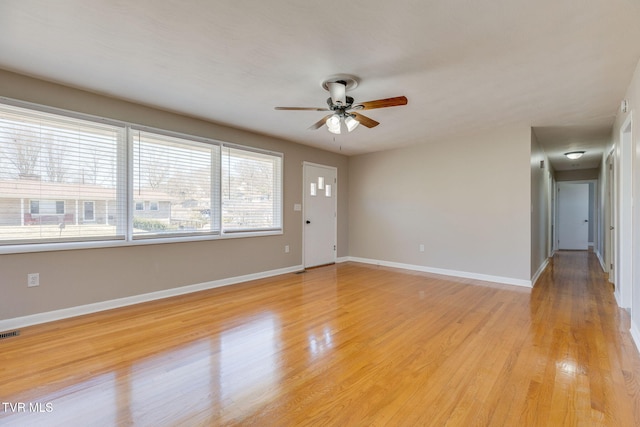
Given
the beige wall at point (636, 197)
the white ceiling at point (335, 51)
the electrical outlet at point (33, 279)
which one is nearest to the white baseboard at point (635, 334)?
the beige wall at point (636, 197)

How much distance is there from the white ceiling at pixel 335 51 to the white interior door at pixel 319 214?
2.28 meters

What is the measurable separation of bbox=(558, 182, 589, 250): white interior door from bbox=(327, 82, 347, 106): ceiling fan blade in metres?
8.87

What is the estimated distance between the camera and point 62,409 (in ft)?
5.43

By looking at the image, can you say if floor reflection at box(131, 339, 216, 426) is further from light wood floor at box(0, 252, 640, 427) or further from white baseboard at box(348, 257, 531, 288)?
white baseboard at box(348, 257, 531, 288)

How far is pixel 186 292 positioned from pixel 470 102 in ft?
13.9

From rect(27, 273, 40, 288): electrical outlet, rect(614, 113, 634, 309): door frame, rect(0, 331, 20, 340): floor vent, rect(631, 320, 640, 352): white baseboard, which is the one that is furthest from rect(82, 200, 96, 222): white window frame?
rect(614, 113, 634, 309): door frame

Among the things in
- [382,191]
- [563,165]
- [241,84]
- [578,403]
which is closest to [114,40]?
[241,84]

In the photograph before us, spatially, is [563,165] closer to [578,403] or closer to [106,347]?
[578,403]

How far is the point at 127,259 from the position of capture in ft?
11.3

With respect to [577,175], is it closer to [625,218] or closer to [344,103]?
[625,218]

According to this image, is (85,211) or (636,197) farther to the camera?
(85,211)

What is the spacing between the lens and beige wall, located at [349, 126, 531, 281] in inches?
174

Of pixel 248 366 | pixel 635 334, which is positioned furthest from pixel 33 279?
pixel 635 334

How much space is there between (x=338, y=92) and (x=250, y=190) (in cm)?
251
